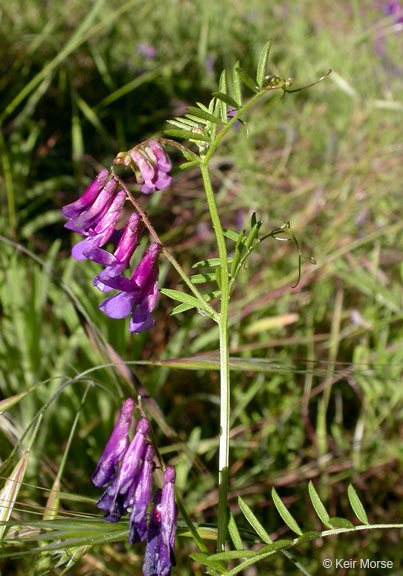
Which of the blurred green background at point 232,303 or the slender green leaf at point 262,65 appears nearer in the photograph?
the slender green leaf at point 262,65

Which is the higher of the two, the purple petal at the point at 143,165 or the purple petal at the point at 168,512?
the purple petal at the point at 143,165

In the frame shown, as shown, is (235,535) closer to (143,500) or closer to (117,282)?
(143,500)

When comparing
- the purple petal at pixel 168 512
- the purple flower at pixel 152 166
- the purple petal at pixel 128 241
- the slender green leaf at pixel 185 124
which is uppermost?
the slender green leaf at pixel 185 124

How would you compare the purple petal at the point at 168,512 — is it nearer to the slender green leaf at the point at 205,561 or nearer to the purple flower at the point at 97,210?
the slender green leaf at the point at 205,561
